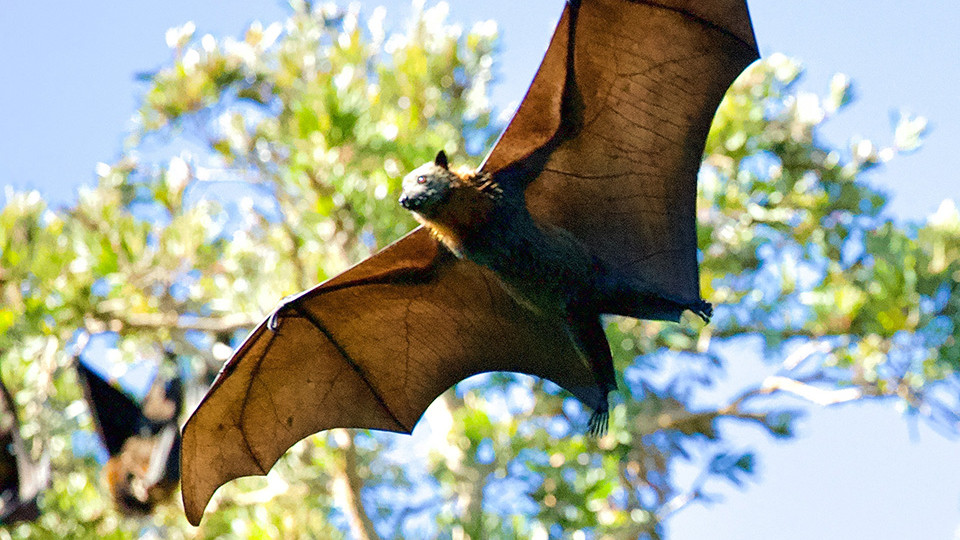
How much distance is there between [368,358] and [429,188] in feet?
4.08

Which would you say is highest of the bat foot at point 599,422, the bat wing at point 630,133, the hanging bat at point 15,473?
the bat wing at point 630,133

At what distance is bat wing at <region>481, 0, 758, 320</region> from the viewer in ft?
13.6

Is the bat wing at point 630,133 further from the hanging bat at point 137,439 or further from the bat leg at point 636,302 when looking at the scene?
the hanging bat at point 137,439

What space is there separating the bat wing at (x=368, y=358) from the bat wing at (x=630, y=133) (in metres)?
0.45

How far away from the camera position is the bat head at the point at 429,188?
372cm

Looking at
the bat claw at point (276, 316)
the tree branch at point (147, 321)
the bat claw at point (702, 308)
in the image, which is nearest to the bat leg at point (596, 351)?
the bat claw at point (702, 308)

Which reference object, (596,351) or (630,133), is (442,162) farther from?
(596,351)

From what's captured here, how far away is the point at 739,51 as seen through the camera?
4199 millimetres

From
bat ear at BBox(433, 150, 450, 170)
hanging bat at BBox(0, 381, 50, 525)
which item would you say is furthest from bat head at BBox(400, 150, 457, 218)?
hanging bat at BBox(0, 381, 50, 525)

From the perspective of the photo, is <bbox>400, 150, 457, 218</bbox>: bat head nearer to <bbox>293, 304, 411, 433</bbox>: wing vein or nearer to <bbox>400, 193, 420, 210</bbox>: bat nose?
<bbox>400, 193, 420, 210</bbox>: bat nose

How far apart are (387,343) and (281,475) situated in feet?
9.51

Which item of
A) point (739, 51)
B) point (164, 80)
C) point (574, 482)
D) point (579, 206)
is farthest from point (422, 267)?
point (164, 80)

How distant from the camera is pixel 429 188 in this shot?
12.3 ft

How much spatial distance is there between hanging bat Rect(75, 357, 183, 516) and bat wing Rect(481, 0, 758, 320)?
14.6ft
